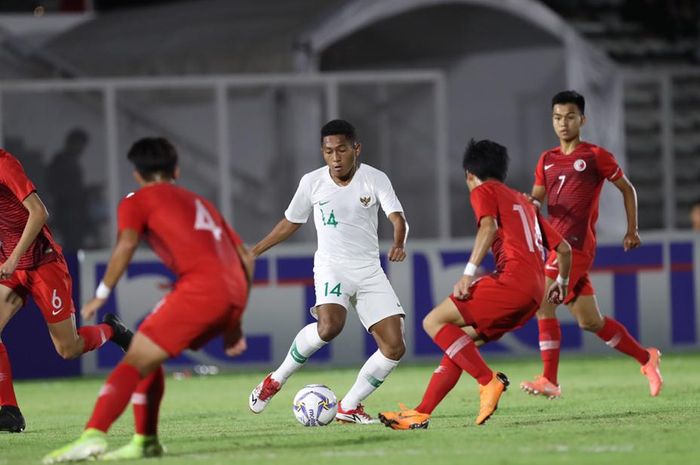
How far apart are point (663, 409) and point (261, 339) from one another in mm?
6127

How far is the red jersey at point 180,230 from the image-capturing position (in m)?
7.78

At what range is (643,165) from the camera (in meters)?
23.2

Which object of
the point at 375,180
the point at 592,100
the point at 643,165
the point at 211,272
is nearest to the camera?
the point at 211,272

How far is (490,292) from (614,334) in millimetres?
2561

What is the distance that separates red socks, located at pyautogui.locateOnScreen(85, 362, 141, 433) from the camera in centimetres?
764

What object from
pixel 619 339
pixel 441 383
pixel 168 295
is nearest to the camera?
pixel 168 295

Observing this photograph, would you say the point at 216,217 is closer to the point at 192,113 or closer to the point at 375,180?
the point at 375,180

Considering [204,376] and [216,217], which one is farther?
[204,376]

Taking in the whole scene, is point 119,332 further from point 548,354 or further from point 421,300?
point 421,300

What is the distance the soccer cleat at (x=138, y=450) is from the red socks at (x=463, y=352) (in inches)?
79.4

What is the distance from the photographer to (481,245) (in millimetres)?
8742

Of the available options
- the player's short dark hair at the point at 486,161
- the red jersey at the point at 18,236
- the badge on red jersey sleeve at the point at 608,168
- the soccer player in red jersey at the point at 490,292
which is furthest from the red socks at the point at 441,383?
the red jersey at the point at 18,236

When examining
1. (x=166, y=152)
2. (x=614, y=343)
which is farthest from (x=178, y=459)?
(x=614, y=343)

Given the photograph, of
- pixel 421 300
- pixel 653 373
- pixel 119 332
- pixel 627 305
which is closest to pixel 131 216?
pixel 119 332
